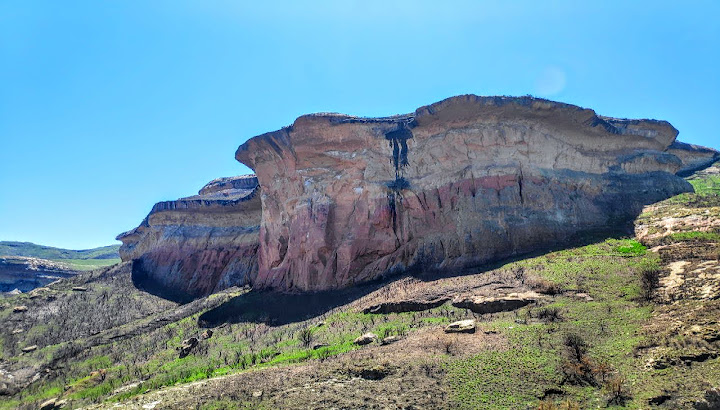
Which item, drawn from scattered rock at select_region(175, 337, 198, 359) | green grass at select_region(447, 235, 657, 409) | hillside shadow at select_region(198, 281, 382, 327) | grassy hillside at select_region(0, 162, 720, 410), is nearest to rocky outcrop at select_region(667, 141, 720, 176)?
grassy hillside at select_region(0, 162, 720, 410)

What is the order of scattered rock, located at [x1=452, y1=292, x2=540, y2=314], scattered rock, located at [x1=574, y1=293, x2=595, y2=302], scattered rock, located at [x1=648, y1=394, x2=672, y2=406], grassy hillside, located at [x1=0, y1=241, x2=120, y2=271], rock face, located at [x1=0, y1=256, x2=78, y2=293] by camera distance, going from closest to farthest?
scattered rock, located at [x1=648, y1=394, x2=672, y2=406] → scattered rock, located at [x1=574, y1=293, x2=595, y2=302] → scattered rock, located at [x1=452, y1=292, x2=540, y2=314] → rock face, located at [x1=0, y1=256, x2=78, y2=293] → grassy hillside, located at [x1=0, y1=241, x2=120, y2=271]

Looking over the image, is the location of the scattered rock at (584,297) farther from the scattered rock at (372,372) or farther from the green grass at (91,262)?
the green grass at (91,262)

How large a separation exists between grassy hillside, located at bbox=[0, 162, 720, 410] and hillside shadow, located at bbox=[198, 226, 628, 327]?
0.72 ft

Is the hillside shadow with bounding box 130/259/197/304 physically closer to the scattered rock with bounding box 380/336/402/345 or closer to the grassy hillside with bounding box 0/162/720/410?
the grassy hillside with bounding box 0/162/720/410

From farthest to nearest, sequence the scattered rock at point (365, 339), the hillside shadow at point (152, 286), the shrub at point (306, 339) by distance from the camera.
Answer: the hillside shadow at point (152, 286) → the shrub at point (306, 339) → the scattered rock at point (365, 339)

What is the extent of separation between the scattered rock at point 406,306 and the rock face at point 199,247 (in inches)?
956

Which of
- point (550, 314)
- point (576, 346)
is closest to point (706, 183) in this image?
point (550, 314)

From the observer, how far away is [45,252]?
11438 cm

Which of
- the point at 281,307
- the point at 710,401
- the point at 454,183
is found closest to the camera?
the point at 710,401

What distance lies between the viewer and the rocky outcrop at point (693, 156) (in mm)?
50094

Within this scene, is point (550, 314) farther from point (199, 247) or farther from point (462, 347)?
point (199, 247)

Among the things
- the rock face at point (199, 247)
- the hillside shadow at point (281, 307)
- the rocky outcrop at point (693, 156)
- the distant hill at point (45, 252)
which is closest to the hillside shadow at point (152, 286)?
the rock face at point (199, 247)

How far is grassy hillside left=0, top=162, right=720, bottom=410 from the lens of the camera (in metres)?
10.1

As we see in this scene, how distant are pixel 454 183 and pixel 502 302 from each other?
45.7 feet
